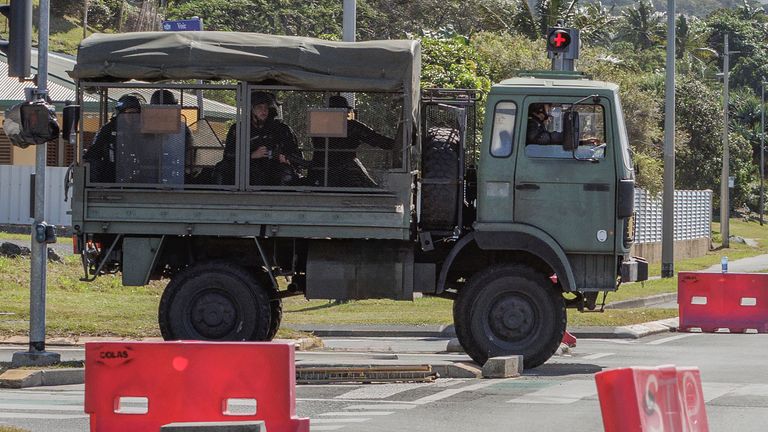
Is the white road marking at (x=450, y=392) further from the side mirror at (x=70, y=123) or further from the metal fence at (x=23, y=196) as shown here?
the metal fence at (x=23, y=196)

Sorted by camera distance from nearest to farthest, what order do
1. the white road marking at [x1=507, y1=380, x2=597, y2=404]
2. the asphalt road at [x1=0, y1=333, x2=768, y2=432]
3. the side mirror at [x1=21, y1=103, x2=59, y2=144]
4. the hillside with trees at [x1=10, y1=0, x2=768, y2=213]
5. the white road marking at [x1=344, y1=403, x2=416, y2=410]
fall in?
the asphalt road at [x1=0, y1=333, x2=768, y2=432] → the white road marking at [x1=344, y1=403, x2=416, y2=410] → the white road marking at [x1=507, y1=380, x2=597, y2=404] → the side mirror at [x1=21, y1=103, x2=59, y2=144] → the hillside with trees at [x1=10, y1=0, x2=768, y2=213]

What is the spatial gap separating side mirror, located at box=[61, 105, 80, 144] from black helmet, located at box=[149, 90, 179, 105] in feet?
2.69

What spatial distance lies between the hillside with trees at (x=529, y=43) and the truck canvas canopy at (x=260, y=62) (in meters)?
A: 12.3

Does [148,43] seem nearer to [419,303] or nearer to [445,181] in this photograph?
[445,181]

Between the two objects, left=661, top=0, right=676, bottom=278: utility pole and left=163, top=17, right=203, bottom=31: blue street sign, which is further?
left=661, top=0, right=676, bottom=278: utility pole

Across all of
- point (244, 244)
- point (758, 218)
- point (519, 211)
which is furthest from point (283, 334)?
point (758, 218)

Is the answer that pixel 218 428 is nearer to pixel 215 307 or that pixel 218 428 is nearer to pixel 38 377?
pixel 38 377

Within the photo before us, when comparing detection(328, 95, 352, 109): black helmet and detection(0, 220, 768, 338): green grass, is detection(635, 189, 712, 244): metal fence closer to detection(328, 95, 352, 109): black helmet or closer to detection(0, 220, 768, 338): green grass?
detection(0, 220, 768, 338): green grass

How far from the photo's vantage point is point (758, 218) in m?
87.4

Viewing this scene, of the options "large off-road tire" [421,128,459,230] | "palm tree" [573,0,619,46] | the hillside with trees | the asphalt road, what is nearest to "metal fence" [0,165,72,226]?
the hillside with trees

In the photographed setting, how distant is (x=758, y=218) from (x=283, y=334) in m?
73.8

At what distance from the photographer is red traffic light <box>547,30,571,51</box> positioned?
17.0 m

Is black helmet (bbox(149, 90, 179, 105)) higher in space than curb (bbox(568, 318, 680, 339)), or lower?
higher

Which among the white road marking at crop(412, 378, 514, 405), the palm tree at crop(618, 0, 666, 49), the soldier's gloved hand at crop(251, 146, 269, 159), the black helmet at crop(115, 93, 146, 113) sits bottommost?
the white road marking at crop(412, 378, 514, 405)
